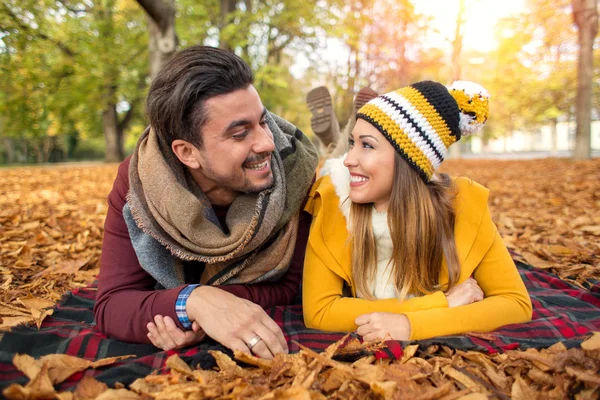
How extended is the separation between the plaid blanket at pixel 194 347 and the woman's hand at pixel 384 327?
0.32ft

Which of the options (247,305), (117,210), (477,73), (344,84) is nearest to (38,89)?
(344,84)

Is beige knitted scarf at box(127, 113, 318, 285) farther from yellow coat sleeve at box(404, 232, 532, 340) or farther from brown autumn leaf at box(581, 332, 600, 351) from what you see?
brown autumn leaf at box(581, 332, 600, 351)

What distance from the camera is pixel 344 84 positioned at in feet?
53.2

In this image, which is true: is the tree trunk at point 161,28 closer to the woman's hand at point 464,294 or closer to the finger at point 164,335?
the finger at point 164,335

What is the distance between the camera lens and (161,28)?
22.5ft

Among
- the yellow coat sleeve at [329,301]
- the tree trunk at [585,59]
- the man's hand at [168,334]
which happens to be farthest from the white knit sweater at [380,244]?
the tree trunk at [585,59]

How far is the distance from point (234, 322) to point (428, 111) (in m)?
1.30

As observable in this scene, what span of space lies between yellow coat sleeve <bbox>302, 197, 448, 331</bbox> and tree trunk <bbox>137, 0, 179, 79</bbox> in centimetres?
518

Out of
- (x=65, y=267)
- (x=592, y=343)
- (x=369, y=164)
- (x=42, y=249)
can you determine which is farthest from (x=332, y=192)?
(x=42, y=249)

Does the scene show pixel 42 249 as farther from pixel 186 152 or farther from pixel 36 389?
pixel 36 389

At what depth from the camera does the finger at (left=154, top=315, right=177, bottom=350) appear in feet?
6.33

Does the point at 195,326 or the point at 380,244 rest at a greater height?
the point at 380,244

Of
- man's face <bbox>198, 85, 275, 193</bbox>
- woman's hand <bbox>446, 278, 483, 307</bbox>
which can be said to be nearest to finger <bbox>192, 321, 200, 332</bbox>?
man's face <bbox>198, 85, 275, 193</bbox>

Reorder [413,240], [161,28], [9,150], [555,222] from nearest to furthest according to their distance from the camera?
[413,240] < [555,222] < [161,28] < [9,150]
